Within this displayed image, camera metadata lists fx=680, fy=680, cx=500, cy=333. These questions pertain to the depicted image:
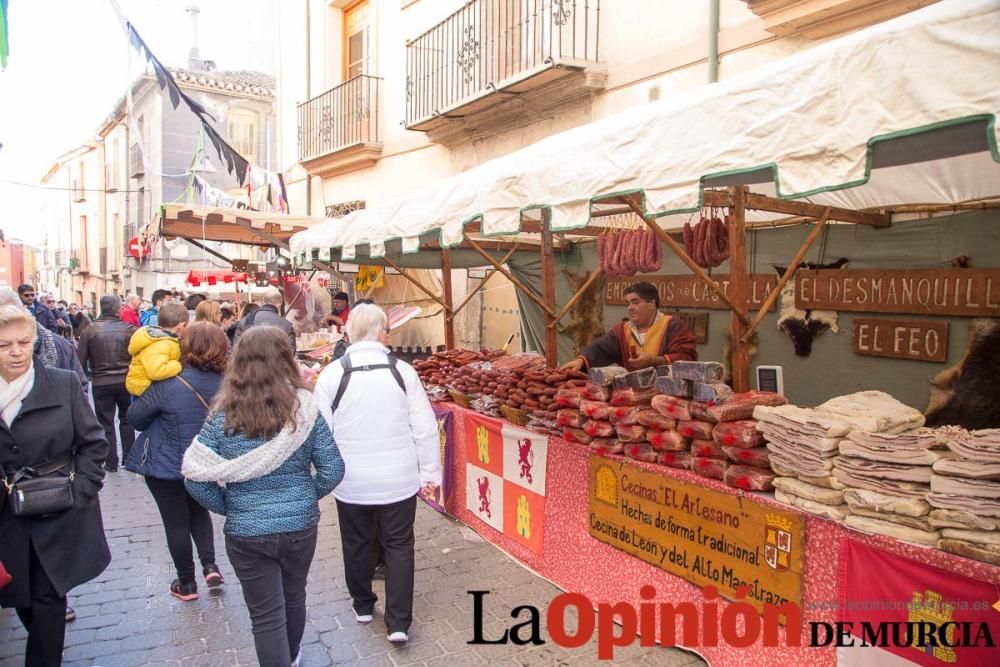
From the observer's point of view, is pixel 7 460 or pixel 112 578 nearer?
pixel 7 460

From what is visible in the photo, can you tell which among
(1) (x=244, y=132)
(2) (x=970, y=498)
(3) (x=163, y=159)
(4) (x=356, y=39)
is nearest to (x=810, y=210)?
(2) (x=970, y=498)

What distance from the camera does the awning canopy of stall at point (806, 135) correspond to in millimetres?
1995

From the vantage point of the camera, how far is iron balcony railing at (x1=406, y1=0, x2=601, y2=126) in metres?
8.02

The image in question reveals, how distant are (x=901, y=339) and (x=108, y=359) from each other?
24.4ft

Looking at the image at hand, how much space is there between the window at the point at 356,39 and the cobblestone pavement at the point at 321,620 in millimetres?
10810

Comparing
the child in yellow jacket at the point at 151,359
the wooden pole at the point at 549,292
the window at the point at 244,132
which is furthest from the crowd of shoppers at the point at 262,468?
the window at the point at 244,132

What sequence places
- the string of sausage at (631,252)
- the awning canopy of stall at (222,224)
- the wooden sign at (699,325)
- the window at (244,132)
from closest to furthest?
the string of sausage at (631,252) < the wooden sign at (699,325) < the awning canopy of stall at (222,224) < the window at (244,132)

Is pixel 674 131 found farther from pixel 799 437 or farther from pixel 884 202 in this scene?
pixel 884 202

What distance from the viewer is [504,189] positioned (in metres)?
3.89

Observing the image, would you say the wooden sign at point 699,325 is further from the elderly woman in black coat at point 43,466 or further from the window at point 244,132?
the window at point 244,132

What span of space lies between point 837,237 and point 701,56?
7.89ft

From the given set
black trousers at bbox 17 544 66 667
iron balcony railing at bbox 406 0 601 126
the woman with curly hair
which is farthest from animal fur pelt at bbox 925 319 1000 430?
black trousers at bbox 17 544 66 667

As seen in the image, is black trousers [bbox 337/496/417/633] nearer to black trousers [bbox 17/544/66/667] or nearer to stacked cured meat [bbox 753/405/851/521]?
black trousers [bbox 17/544/66/667]

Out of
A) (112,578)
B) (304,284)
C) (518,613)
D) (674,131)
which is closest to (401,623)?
(518,613)
